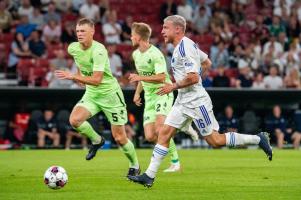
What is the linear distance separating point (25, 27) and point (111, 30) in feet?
9.80

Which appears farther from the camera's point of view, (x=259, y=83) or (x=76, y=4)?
(x=76, y=4)

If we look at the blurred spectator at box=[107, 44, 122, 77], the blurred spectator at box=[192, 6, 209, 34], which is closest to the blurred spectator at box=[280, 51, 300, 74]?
the blurred spectator at box=[192, 6, 209, 34]

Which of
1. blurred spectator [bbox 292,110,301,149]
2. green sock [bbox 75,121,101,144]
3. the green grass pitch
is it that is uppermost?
green sock [bbox 75,121,101,144]

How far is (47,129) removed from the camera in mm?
27281

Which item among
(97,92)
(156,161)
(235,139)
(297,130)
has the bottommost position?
(297,130)

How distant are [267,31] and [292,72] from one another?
344 centimetres

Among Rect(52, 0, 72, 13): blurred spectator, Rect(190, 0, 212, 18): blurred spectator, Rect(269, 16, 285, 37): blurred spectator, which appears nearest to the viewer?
Rect(52, 0, 72, 13): blurred spectator

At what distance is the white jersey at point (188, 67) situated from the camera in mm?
12836

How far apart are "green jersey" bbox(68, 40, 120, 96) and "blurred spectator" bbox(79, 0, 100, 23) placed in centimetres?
1479

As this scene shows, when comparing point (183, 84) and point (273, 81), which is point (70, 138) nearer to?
point (273, 81)

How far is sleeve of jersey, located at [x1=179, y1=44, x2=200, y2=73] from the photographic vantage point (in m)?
12.8

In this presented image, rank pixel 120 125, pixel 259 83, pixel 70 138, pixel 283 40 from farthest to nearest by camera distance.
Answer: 1. pixel 283 40
2. pixel 259 83
3. pixel 70 138
4. pixel 120 125

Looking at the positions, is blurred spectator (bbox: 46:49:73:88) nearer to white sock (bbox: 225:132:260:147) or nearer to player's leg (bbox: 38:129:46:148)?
player's leg (bbox: 38:129:46:148)

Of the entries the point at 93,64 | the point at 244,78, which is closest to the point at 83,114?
the point at 93,64
